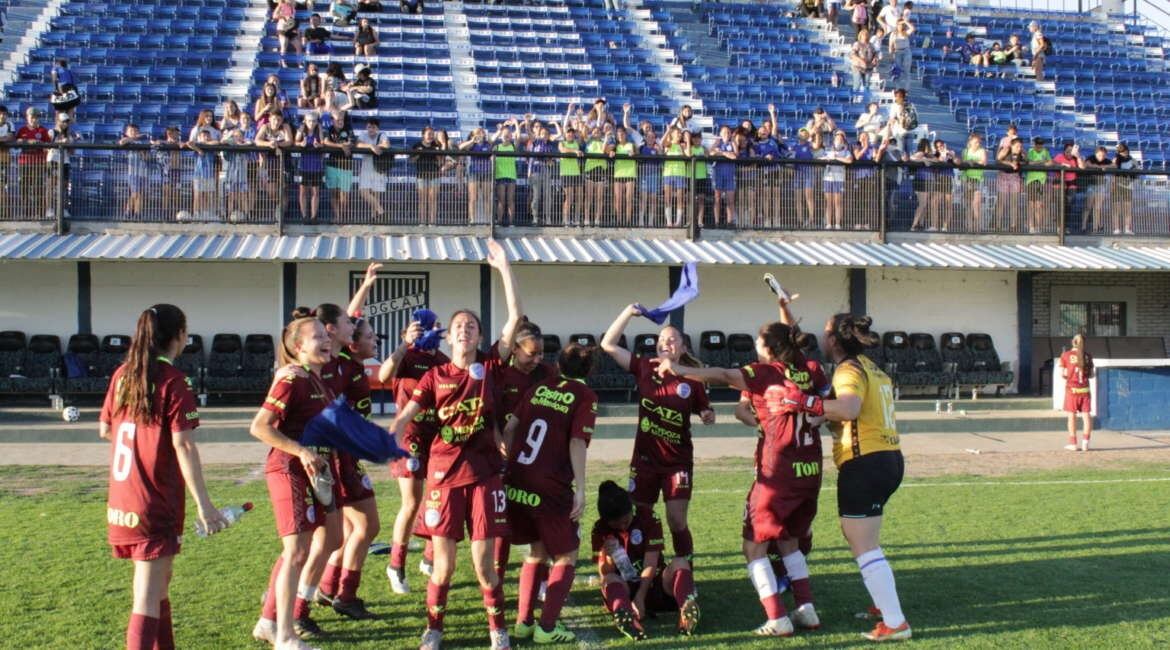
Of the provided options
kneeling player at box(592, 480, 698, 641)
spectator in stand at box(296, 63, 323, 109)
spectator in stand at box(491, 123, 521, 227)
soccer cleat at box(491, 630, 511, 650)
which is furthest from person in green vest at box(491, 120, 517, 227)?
soccer cleat at box(491, 630, 511, 650)

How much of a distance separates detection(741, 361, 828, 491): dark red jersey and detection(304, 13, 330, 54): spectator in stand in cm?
2025

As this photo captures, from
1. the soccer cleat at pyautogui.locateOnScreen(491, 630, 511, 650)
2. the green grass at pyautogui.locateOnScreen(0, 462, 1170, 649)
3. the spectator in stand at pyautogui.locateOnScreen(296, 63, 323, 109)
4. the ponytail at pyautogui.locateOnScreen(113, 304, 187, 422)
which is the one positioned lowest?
the green grass at pyautogui.locateOnScreen(0, 462, 1170, 649)

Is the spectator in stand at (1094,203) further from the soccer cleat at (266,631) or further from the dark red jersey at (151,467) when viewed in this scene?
the dark red jersey at (151,467)

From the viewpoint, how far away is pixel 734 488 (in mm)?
11516

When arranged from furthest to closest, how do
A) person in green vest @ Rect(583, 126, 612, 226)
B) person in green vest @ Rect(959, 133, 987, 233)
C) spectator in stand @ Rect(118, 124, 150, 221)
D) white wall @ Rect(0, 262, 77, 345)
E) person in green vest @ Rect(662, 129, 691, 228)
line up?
person in green vest @ Rect(959, 133, 987, 233)
person in green vest @ Rect(662, 129, 691, 228)
person in green vest @ Rect(583, 126, 612, 226)
white wall @ Rect(0, 262, 77, 345)
spectator in stand @ Rect(118, 124, 150, 221)

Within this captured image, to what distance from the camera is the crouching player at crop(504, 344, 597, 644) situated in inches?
237

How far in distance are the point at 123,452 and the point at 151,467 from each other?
0.17 metres

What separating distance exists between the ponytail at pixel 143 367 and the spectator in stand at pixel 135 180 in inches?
514

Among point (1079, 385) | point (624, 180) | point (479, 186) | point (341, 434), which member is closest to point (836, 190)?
point (624, 180)

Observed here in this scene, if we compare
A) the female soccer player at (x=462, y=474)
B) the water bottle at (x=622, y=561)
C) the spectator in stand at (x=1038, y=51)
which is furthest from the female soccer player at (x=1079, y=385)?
the spectator in stand at (x=1038, y=51)

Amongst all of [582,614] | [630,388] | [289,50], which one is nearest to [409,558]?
[582,614]

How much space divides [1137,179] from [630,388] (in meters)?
10.7

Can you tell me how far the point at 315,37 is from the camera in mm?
24078

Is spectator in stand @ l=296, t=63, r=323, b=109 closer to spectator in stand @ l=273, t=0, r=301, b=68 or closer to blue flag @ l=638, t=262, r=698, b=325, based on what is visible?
spectator in stand @ l=273, t=0, r=301, b=68
